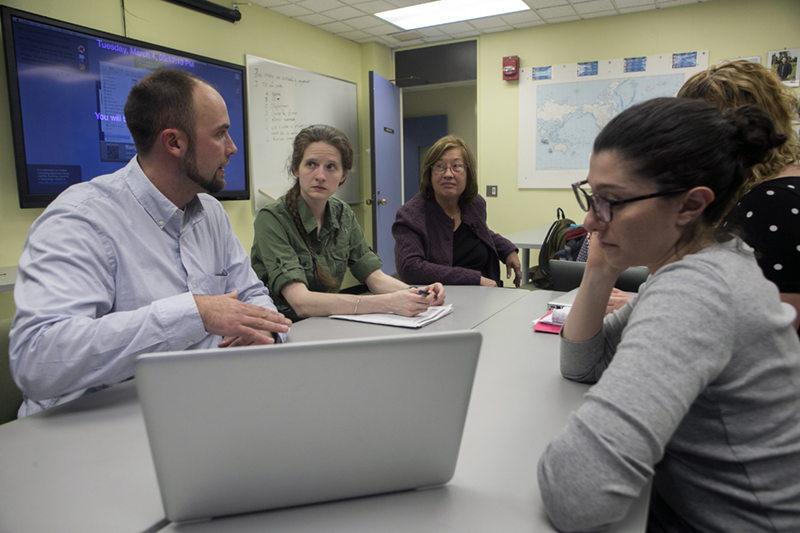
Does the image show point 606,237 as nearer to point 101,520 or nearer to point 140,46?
point 101,520

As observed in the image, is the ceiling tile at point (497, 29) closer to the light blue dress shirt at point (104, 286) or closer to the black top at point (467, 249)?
the black top at point (467, 249)

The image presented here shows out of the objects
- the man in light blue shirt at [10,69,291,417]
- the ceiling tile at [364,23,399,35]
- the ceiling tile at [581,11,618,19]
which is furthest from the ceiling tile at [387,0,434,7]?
the man in light blue shirt at [10,69,291,417]

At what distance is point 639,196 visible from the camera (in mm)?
770

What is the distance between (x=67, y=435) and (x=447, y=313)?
1.10 meters

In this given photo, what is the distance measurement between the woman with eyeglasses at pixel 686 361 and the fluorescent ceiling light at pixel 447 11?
408cm

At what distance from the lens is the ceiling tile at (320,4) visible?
417cm

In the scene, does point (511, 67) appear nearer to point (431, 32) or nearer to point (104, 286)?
point (431, 32)

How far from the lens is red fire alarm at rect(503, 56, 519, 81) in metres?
5.02

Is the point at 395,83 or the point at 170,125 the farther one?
the point at 395,83

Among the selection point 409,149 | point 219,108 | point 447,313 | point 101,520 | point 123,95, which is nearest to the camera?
point 101,520

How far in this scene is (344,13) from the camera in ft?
14.7

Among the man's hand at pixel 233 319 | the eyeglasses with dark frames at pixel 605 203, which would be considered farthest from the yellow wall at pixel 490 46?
the eyeglasses with dark frames at pixel 605 203

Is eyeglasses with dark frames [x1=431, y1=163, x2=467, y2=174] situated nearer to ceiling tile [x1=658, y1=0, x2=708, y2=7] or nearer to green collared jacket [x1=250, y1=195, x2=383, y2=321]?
green collared jacket [x1=250, y1=195, x2=383, y2=321]

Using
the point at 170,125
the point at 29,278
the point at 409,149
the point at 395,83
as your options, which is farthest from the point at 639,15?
the point at 29,278
